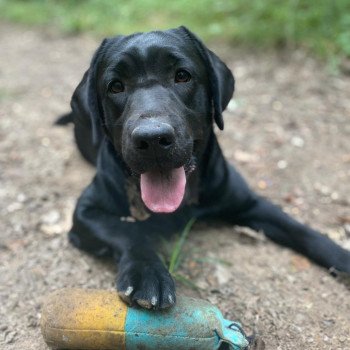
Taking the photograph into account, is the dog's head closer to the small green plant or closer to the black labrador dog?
the black labrador dog

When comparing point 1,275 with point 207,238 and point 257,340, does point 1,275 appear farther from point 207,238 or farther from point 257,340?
point 257,340

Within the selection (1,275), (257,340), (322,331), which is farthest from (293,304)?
(1,275)

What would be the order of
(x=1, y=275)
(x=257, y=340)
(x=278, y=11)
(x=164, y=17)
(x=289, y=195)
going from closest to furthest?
1. (x=257, y=340)
2. (x=1, y=275)
3. (x=289, y=195)
4. (x=278, y=11)
5. (x=164, y=17)

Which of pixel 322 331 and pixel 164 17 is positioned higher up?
pixel 322 331

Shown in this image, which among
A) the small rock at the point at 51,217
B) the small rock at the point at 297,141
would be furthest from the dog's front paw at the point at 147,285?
the small rock at the point at 297,141

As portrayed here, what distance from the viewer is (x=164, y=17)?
6605mm

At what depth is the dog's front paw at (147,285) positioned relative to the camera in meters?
2.00

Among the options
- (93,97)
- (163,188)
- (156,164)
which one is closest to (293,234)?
(163,188)

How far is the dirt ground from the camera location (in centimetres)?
238

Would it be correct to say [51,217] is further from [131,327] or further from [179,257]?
[131,327]

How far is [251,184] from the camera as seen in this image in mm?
3586

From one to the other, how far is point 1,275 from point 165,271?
98cm

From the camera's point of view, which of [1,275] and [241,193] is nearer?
[1,275]

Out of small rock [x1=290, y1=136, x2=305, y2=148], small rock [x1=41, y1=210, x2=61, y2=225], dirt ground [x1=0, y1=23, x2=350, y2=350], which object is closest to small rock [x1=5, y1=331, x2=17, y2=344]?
dirt ground [x1=0, y1=23, x2=350, y2=350]
